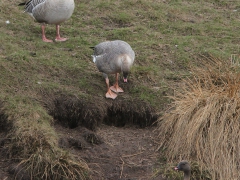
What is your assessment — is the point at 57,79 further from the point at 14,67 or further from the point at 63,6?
the point at 63,6

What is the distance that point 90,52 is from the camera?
9.27 metres

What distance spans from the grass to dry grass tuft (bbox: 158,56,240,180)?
1112 mm

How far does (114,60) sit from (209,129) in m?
2.19

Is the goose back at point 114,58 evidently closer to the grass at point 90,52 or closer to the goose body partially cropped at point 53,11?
the grass at point 90,52

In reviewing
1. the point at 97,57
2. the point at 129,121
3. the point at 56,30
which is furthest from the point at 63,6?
the point at 129,121

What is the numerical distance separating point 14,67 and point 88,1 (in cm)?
415

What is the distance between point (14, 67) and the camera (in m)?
8.23

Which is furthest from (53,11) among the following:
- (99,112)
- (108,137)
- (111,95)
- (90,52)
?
(108,137)

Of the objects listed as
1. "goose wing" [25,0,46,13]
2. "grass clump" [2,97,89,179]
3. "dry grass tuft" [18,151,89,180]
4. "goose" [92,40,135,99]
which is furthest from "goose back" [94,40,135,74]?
"goose wing" [25,0,46,13]

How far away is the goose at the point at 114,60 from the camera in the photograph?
310 inches

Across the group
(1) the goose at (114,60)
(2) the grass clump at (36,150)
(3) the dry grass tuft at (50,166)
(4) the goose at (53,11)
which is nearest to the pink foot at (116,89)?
(1) the goose at (114,60)

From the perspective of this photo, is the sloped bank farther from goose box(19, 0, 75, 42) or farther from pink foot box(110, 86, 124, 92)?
goose box(19, 0, 75, 42)

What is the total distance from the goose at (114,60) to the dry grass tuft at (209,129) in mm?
1211

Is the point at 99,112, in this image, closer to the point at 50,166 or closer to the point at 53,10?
the point at 50,166
